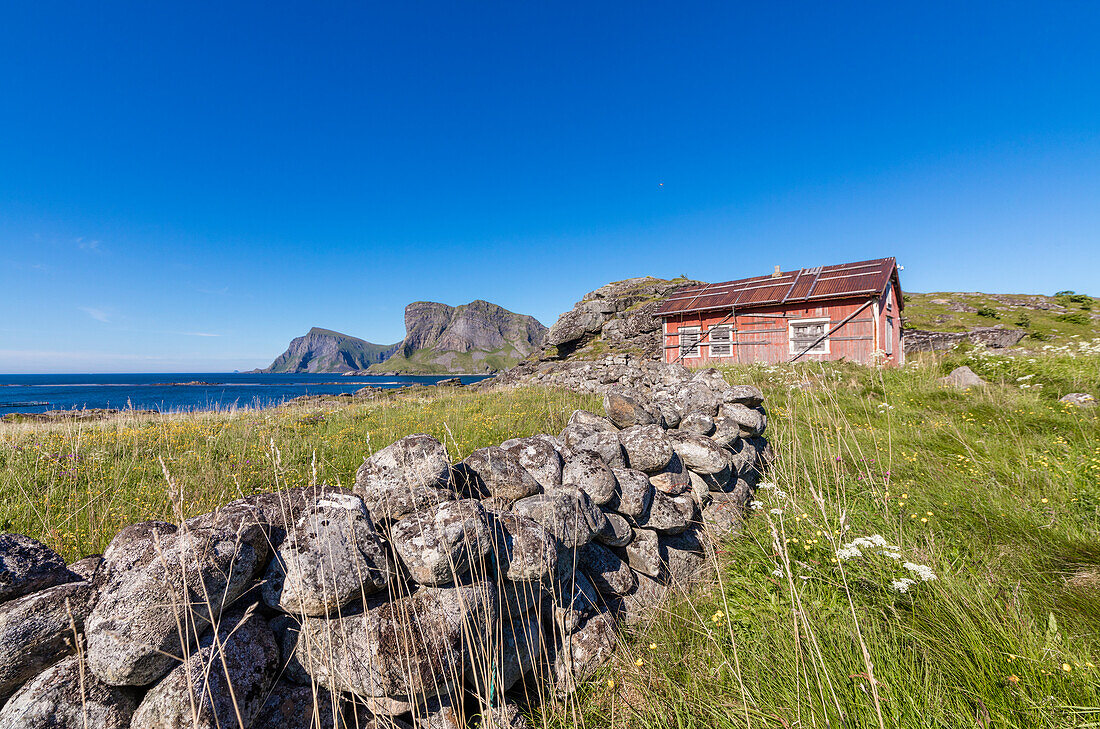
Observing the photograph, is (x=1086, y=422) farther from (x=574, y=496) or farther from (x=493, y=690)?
(x=493, y=690)

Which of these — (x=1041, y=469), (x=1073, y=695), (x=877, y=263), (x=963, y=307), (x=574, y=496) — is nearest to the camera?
(x=1073, y=695)

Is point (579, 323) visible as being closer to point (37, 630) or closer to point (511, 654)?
point (511, 654)

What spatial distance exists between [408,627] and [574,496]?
125cm

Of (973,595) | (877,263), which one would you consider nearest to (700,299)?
(877,263)

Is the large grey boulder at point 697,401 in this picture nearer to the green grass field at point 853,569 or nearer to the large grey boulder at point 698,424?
the large grey boulder at point 698,424

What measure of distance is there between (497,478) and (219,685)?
5.50 ft

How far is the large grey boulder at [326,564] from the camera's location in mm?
1917

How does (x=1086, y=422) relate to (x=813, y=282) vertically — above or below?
below

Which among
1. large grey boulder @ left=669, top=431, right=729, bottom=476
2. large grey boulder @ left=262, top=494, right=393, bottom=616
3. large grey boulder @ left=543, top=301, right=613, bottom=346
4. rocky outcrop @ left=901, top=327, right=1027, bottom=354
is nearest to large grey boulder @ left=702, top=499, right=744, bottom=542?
large grey boulder @ left=669, top=431, right=729, bottom=476

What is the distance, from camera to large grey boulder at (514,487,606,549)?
2.62m

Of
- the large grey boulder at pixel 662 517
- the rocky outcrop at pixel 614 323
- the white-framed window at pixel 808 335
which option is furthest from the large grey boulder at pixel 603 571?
the rocky outcrop at pixel 614 323

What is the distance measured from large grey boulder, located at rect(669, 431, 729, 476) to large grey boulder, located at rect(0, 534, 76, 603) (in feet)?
13.5

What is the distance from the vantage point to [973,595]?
2275 millimetres

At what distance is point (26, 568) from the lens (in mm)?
1714
